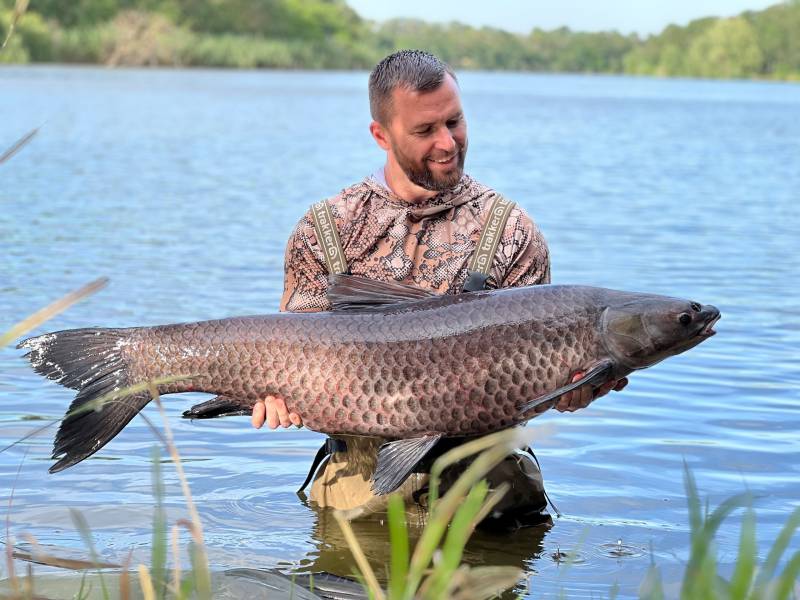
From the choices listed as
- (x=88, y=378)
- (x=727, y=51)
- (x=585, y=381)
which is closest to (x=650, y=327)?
(x=585, y=381)

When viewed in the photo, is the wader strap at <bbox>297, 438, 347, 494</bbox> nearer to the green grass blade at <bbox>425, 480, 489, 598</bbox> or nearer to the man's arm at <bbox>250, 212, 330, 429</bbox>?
the man's arm at <bbox>250, 212, 330, 429</bbox>

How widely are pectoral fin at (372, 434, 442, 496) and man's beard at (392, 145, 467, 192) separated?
1.17 m

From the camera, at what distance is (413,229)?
561 cm

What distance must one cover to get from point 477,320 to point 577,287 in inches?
14.5

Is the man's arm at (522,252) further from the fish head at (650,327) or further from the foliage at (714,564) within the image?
the foliage at (714,564)

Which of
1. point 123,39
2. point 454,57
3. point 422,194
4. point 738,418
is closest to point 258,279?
point 738,418

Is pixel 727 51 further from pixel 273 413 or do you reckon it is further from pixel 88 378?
pixel 88 378

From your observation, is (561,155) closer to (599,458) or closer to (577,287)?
(599,458)

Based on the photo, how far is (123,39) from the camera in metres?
81.5

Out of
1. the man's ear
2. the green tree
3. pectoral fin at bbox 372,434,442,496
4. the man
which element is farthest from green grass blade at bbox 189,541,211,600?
the green tree

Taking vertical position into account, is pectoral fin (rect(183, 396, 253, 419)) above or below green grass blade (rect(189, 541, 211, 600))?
below

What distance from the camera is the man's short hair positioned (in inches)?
210

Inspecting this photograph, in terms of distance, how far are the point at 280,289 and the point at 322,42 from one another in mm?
107092

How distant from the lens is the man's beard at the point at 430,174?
212 inches
